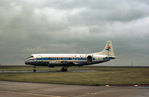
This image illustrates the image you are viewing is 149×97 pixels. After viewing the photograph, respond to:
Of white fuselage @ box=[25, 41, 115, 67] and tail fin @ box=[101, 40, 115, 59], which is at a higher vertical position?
tail fin @ box=[101, 40, 115, 59]

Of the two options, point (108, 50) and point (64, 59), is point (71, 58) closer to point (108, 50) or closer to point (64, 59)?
point (64, 59)

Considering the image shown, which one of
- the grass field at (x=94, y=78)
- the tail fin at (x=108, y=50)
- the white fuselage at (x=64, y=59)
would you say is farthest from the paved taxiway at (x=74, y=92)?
the tail fin at (x=108, y=50)

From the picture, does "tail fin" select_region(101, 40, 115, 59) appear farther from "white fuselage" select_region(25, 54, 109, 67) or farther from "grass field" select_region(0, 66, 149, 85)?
"grass field" select_region(0, 66, 149, 85)

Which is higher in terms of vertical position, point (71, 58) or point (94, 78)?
point (71, 58)

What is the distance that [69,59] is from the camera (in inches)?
2363

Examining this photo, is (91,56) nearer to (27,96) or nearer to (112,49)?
(112,49)

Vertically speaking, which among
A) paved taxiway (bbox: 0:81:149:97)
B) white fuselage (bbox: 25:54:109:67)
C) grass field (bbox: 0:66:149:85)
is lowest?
grass field (bbox: 0:66:149:85)

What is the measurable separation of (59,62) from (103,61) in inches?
619

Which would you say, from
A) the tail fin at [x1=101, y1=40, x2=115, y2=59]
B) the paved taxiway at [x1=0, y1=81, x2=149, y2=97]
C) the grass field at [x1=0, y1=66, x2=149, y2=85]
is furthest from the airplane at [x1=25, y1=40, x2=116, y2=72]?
the paved taxiway at [x1=0, y1=81, x2=149, y2=97]

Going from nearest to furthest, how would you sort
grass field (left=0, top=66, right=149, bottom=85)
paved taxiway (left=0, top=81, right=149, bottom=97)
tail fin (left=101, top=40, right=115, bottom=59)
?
paved taxiway (left=0, top=81, right=149, bottom=97), grass field (left=0, top=66, right=149, bottom=85), tail fin (left=101, top=40, right=115, bottom=59)

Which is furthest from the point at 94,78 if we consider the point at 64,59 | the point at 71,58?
the point at 71,58

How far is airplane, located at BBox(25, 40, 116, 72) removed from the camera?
5744 centimetres

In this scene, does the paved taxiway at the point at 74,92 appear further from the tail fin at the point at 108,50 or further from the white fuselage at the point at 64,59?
the tail fin at the point at 108,50

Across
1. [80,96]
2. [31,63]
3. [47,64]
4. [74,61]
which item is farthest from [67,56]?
[80,96]
